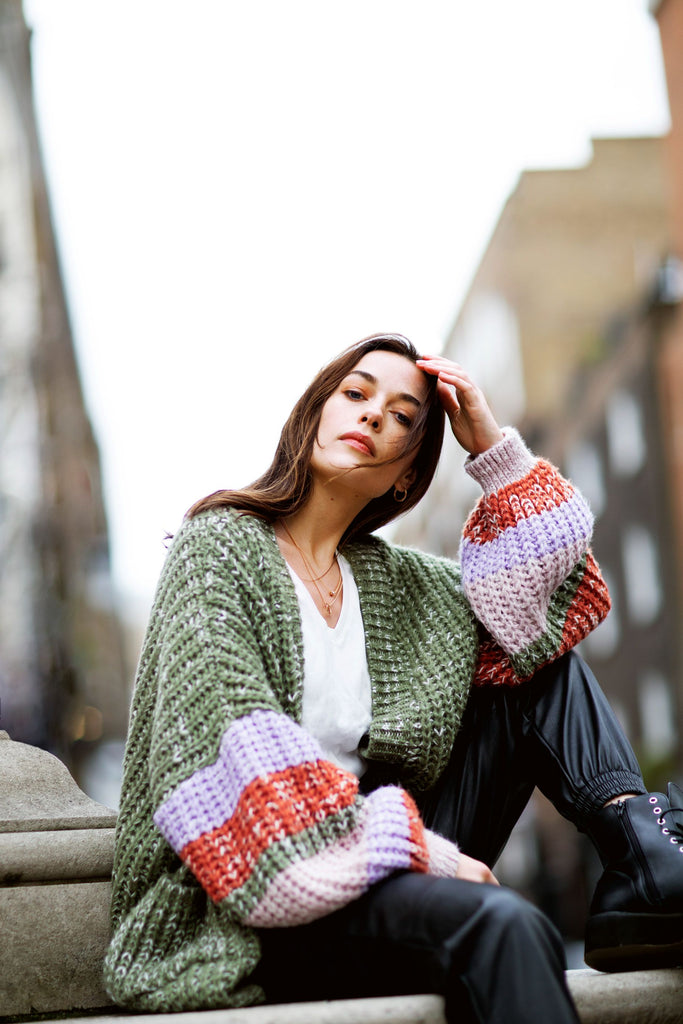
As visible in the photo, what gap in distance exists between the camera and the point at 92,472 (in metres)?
32.5

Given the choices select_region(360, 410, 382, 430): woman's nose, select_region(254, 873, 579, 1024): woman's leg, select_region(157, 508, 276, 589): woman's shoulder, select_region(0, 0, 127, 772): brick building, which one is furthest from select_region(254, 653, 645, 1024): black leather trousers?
select_region(0, 0, 127, 772): brick building

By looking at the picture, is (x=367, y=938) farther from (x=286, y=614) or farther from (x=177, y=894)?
(x=286, y=614)

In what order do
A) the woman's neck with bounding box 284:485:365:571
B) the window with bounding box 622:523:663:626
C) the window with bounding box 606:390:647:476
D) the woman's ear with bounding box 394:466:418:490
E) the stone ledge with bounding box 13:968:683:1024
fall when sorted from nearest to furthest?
the stone ledge with bounding box 13:968:683:1024 → the woman's neck with bounding box 284:485:365:571 → the woman's ear with bounding box 394:466:418:490 → the window with bounding box 622:523:663:626 → the window with bounding box 606:390:647:476

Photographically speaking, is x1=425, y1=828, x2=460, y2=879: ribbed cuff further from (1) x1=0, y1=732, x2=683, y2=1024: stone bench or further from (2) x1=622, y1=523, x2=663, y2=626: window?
(2) x1=622, y1=523, x2=663, y2=626: window

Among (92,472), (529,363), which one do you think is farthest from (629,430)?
(92,472)

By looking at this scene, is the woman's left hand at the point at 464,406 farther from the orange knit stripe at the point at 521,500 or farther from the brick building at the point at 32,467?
the brick building at the point at 32,467

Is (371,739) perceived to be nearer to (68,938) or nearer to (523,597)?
(523,597)

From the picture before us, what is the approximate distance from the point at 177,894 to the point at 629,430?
22980mm

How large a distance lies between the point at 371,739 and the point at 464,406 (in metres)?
0.92

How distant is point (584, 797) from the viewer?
2516mm

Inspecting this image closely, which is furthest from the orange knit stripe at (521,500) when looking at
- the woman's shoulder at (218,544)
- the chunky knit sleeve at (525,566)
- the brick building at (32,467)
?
the brick building at (32,467)

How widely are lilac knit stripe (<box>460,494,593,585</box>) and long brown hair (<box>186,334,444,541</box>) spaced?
1.12 feet

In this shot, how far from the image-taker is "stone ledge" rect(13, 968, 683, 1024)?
1.92 metres

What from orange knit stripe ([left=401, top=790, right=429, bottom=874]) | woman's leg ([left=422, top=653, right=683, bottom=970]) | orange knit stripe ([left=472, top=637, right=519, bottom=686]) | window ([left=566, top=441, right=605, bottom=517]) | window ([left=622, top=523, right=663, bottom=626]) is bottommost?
window ([left=622, top=523, right=663, bottom=626])
